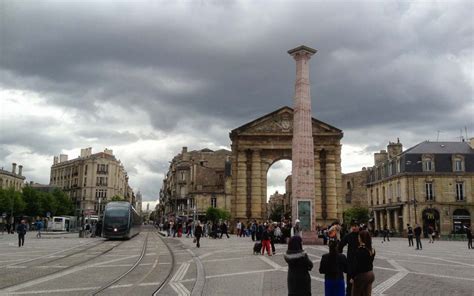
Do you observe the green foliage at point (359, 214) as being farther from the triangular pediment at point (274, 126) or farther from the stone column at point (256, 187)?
the stone column at point (256, 187)

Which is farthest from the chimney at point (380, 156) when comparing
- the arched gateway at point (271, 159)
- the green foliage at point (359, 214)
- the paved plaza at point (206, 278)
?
the paved plaza at point (206, 278)

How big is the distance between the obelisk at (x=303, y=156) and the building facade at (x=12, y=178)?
80499 mm

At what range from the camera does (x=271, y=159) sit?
5666cm

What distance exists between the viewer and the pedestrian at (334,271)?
824 cm

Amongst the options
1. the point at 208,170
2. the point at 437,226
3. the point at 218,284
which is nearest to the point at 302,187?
the point at 218,284

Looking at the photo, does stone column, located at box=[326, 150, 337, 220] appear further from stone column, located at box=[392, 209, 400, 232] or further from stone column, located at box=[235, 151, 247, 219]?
stone column, located at box=[392, 209, 400, 232]

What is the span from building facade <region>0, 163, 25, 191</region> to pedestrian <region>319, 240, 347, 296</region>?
96.7m

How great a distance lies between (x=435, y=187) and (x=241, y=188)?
79.0 feet

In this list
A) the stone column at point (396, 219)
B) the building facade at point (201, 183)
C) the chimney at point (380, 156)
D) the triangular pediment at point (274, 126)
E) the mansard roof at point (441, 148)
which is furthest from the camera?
the building facade at point (201, 183)

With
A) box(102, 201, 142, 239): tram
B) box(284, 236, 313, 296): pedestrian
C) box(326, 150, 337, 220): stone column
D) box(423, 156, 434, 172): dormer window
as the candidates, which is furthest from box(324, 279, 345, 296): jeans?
box(423, 156, 434, 172): dormer window

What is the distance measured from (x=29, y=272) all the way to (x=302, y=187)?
57.3 ft

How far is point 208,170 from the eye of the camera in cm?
9494

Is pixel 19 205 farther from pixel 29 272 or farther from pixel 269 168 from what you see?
pixel 29 272

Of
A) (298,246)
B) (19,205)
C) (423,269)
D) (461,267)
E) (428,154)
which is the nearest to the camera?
(298,246)
